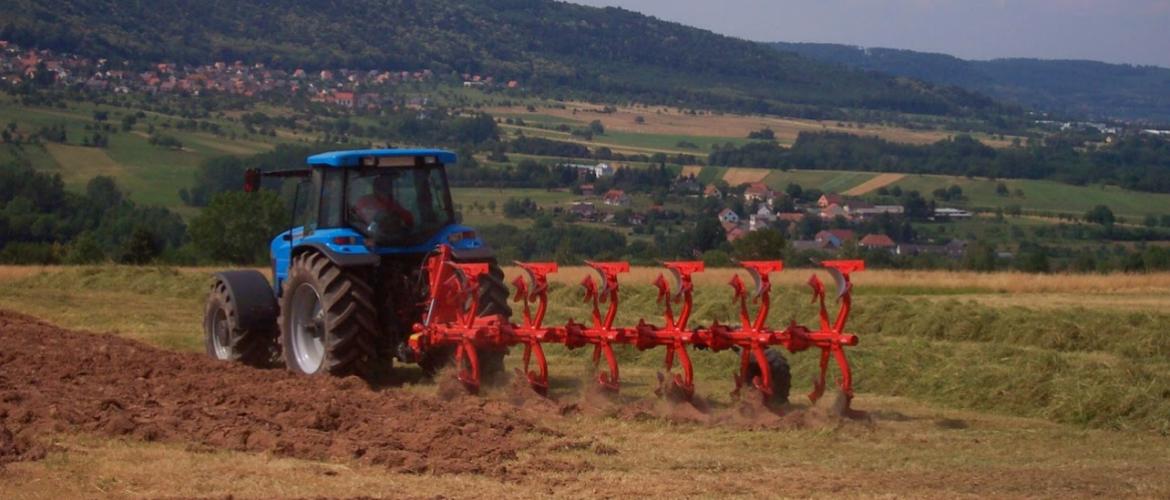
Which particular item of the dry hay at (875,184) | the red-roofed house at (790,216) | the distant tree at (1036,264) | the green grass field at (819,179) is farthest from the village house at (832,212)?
the distant tree at (1036,264)

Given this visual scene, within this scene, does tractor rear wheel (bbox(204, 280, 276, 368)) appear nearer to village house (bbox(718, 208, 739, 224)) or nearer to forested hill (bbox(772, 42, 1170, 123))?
village house (bbox(718, 208, 739, 224))

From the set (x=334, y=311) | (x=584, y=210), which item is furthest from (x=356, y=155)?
(x=584, y=210)

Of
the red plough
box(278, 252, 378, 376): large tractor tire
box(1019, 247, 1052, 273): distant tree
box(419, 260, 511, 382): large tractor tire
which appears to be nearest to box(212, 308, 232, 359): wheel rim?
box(278, 252, 378, 376): large tractor tire

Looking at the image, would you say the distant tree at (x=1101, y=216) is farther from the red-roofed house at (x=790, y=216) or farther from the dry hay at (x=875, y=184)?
the dry hay at (x=875, y=184)

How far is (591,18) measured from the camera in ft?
435

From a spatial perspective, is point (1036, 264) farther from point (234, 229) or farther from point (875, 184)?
point (875, 184)

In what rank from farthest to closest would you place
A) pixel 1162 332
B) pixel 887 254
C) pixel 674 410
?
pixel 887 254 → pixel 1162 332 → pixel 674 410

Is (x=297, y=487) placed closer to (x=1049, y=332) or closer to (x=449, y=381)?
(x=449, y=381)

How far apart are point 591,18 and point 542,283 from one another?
403ft

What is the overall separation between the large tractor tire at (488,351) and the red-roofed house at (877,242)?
34.1 m

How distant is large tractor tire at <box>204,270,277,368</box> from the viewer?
13680mm

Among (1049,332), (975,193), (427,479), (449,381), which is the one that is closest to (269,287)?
(449,381)

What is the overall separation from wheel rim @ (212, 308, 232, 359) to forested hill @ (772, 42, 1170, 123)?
160 metres

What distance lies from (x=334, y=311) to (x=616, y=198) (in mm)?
45862
